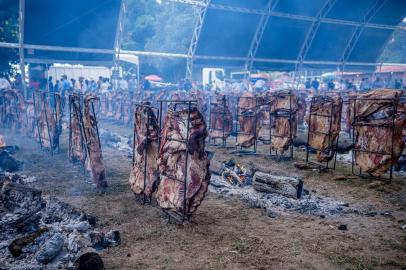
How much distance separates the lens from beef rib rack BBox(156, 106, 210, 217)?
19.3ft

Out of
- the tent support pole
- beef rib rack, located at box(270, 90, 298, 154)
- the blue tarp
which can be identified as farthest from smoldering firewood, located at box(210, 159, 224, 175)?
the blue tarp

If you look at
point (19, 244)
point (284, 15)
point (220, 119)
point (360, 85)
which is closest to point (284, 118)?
point (220, 119)

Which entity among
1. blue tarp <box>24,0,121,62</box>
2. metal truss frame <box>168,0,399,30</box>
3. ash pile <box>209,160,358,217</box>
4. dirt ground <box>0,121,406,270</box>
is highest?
metal truss frame <box>168,0,399,30</box>

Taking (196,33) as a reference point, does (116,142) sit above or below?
below

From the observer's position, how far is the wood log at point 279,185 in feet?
24.9

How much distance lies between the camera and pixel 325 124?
10.2 meters

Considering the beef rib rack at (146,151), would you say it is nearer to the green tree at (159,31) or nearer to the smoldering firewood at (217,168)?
the smoldering firewood at (217,168)

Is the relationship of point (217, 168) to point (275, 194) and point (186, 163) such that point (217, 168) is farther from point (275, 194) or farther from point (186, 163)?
point (186, 163)

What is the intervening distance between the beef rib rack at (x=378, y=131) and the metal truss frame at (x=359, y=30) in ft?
91.0

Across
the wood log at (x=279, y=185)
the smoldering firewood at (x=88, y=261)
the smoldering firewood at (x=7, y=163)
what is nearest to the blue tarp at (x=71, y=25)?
the smoldering firewood at (x=7, y=163)

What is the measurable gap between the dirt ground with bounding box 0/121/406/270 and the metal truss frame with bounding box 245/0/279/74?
2199 cm

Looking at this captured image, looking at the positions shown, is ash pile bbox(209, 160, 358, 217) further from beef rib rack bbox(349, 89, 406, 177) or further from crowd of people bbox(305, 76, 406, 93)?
crowd of people bbox(305, 76, 406, 93)

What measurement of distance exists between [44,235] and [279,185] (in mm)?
5000

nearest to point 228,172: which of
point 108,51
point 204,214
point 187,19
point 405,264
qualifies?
point 204,214
